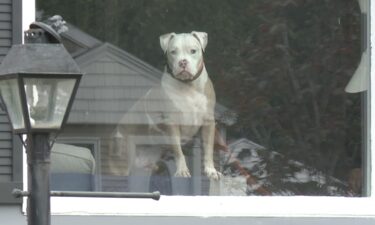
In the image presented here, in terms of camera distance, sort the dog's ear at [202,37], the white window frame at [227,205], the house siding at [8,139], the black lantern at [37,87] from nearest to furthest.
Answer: the black lantern at [37,87] → the house siding at [8,139] → the white window frame at [227,205] → the dog's ear at [202,37]

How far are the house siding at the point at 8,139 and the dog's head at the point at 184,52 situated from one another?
2.75 feet

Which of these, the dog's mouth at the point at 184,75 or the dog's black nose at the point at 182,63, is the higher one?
the dog's black nose at the point at 182,63

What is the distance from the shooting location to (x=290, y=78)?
5.06 metres

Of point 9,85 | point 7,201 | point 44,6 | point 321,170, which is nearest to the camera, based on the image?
point 9,85

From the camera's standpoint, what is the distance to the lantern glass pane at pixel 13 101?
305 centimetres

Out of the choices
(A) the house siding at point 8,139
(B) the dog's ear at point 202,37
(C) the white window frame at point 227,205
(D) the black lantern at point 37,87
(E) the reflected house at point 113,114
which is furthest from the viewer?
(B) the dog's ear at point 202,37

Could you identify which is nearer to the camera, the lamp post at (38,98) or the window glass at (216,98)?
the lamp post at (38,98)

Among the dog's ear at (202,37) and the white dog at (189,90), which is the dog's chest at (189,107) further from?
the dog's ear at (202,37)

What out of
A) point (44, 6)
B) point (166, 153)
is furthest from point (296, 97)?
point (44, 6)

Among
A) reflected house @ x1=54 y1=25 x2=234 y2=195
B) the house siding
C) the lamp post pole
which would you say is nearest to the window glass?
reflected house @ x1=54 y1=25 x2=234 y2=195

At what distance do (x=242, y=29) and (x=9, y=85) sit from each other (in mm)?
2150

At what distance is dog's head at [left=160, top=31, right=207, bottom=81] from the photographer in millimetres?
4863

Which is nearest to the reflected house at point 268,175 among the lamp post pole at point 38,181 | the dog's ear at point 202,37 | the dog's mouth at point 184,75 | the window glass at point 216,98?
the window glass at point 216,98

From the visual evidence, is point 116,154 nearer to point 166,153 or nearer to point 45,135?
point 166,153
